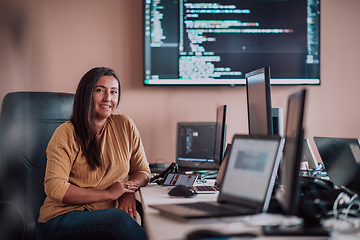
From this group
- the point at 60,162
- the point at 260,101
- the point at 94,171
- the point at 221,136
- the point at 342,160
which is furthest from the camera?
the point at 221,136

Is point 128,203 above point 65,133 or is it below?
below

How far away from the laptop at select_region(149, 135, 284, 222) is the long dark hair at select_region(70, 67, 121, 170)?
61 cm

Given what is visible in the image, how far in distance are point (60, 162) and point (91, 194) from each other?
7.9 inches

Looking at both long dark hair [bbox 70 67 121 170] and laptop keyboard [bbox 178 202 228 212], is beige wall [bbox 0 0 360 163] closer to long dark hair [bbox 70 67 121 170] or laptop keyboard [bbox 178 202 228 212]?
long dark hair [bbox 70 67 121 170]

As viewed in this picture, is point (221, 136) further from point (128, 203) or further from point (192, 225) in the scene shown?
point (192, 225)

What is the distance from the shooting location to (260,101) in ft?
4.33

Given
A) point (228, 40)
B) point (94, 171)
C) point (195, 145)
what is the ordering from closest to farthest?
point (94, 171) → point (195, 145) → point (228, 40)

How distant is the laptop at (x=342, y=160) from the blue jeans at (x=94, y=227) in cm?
83

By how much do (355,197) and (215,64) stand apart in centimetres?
183

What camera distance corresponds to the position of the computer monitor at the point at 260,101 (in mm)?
1218

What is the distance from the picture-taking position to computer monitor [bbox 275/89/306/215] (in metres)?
0.86

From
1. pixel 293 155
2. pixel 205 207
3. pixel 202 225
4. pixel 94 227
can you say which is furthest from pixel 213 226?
pixel 94 227

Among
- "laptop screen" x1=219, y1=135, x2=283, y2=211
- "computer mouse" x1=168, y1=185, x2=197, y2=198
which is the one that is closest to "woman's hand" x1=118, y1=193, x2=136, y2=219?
"computer mouse" x1=168, y1=185, x2=197, y2=198

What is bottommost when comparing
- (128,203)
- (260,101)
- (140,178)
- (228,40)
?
(128,203)
